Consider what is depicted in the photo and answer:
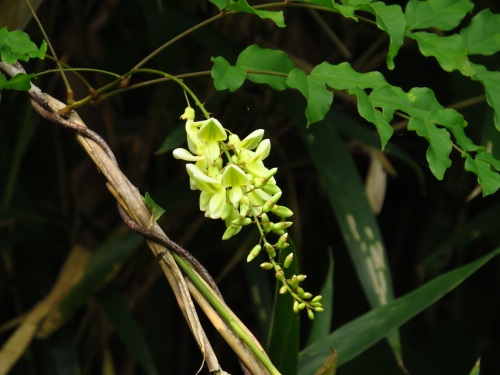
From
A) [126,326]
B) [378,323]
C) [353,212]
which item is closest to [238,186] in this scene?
[378,323]

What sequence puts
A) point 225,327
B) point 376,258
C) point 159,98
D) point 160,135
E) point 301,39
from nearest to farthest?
1. point 225,327
2. point 376,258
3. point 159,98
4. point 160,135
5. point 301,39

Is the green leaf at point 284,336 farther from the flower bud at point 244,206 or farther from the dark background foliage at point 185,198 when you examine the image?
the dark background foliage at point 185,198

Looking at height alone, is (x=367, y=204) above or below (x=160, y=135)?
below

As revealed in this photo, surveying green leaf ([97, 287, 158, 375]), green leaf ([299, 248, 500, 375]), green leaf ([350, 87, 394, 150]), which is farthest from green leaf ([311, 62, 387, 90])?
green leaf ([97, 287, 158, 375])

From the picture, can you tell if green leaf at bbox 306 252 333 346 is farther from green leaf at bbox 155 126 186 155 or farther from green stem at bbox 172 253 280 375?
green stem at bbox 172 253 280 375

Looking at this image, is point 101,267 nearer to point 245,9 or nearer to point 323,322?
point 323,322

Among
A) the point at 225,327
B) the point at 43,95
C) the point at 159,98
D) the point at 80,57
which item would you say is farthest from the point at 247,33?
the point at 225,327

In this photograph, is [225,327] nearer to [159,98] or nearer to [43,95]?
[43,95]
